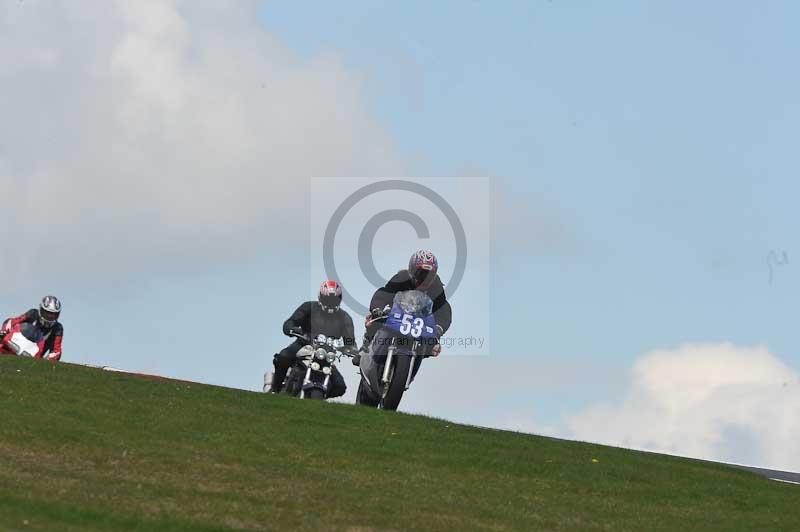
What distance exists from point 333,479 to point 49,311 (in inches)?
488

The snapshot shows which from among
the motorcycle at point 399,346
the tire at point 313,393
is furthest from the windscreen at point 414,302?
the tire at point 313,393

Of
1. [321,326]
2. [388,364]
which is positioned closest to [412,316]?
[388,364]

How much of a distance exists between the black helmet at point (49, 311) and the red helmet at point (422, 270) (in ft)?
23.9

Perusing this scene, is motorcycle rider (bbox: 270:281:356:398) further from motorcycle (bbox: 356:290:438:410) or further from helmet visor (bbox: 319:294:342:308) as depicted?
motorcycle (bbox: 356:290:438:410)

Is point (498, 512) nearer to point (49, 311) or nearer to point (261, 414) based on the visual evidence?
point (261, 414)

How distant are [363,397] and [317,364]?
125 cm

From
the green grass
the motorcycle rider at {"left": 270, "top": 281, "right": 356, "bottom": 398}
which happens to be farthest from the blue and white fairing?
the motorcycle rider at {"left": 270, "top": 281, "right": 356, "bottom": 398}

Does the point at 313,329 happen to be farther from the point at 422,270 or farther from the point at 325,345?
the point at 422,270

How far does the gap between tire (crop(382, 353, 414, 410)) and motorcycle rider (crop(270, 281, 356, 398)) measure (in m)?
2.09

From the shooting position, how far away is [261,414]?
64.1ft

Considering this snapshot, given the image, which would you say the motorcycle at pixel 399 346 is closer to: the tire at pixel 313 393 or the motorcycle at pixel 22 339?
the tire at pixel 313 393

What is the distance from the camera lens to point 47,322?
26.4 m

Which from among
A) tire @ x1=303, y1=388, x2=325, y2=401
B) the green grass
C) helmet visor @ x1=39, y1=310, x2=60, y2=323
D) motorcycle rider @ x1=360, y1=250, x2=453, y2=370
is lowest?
the green grass

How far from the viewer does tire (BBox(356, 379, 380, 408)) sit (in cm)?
2214
